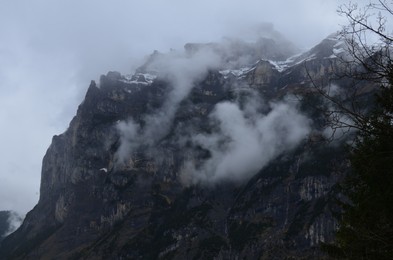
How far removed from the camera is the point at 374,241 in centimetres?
1191

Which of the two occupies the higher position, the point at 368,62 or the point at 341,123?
the point at 368,62

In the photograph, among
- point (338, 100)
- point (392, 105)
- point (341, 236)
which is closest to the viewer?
point (338, 100)

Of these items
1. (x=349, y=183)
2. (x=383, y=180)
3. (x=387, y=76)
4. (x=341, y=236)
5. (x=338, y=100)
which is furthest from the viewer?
(x=341, y=236)

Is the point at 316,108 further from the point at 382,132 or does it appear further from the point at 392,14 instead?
the point at 392,14

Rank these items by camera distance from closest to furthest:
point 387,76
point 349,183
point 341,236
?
point 387,76
point 349,183
point 341,236

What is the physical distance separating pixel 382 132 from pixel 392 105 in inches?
159

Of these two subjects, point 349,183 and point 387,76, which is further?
point 349,183

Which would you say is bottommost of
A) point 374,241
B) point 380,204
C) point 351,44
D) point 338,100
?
point 374,241

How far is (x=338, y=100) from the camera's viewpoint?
12461mm

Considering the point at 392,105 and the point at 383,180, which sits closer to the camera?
the point at 392,105

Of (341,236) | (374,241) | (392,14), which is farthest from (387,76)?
(341,236)

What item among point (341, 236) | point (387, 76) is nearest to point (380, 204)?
point (387, 76)

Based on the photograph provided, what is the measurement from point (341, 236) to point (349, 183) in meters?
6.45

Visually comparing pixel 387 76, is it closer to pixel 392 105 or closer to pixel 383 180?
pixel 392 105
